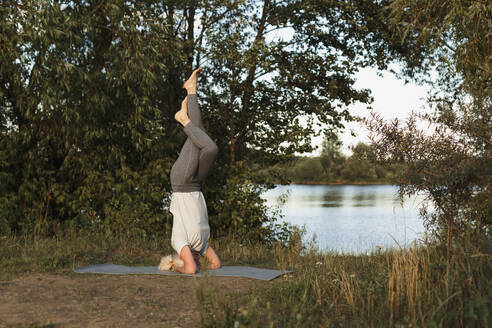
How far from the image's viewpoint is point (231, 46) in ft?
35.4

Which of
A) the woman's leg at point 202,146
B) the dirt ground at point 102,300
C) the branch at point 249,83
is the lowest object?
the dirt ground at point 102,300

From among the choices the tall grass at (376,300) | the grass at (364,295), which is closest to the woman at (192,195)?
the grass at (364,295)

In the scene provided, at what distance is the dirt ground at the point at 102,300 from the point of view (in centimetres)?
414

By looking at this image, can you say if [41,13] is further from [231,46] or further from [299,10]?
[299,10]

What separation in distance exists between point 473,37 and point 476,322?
5.94m

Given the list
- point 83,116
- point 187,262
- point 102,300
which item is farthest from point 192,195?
point 83,116

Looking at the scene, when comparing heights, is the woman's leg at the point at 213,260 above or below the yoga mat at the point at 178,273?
above

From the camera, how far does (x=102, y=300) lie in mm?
4766

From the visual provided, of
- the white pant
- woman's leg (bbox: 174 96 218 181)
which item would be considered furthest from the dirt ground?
woman's leg (bbox: 174 96 218 181)

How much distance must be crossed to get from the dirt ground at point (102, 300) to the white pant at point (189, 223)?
1.85ft

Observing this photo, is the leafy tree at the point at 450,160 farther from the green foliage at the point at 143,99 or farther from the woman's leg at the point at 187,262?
the green foliage at the point at 143,99

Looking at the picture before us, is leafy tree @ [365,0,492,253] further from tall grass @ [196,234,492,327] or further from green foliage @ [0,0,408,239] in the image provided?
green foliage @ [0,0,408,239]

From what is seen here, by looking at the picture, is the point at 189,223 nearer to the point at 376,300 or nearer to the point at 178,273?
the point at 178,273

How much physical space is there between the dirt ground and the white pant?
56cm
